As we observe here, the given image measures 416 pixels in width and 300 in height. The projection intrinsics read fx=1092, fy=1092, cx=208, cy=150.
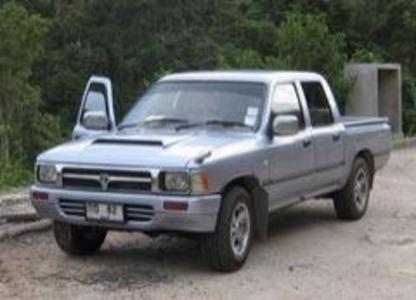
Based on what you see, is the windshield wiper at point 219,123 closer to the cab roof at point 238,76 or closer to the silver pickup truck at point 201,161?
the silver pickup truck at point 201,161

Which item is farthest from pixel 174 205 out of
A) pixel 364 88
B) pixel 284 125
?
pixel 364 88

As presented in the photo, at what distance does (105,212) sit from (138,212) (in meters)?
0.31

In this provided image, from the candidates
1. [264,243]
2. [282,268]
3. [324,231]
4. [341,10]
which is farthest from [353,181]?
[341,10]

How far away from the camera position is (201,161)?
886 cm

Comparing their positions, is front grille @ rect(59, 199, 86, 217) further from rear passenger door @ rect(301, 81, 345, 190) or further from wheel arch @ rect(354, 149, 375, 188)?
wheel arch @ rect(354, 149, 375, 188)

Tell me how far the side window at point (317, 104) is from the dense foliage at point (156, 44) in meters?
4.90

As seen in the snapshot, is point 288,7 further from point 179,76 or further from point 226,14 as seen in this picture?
point 179,76

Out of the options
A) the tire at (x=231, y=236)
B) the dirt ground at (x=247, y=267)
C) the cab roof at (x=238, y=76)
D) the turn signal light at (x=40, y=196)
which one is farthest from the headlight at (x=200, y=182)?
the cab roof at (x=238, y=76)

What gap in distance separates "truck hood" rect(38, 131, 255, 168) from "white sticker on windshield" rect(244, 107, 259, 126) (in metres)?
0.22

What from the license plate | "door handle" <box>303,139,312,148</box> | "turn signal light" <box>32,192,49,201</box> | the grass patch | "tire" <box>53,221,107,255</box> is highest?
"door handle" <box>303,139,312,148</box>

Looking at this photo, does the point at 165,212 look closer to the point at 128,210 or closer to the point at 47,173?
the point at 128,210

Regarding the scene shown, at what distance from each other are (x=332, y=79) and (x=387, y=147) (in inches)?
306

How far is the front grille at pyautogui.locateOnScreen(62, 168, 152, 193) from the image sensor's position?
8.95 metres

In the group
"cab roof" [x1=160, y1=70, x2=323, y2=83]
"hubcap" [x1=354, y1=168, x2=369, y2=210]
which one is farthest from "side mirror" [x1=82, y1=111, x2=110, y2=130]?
"hubcap" [x1=354, y1=168, x2=369, y2=210]
